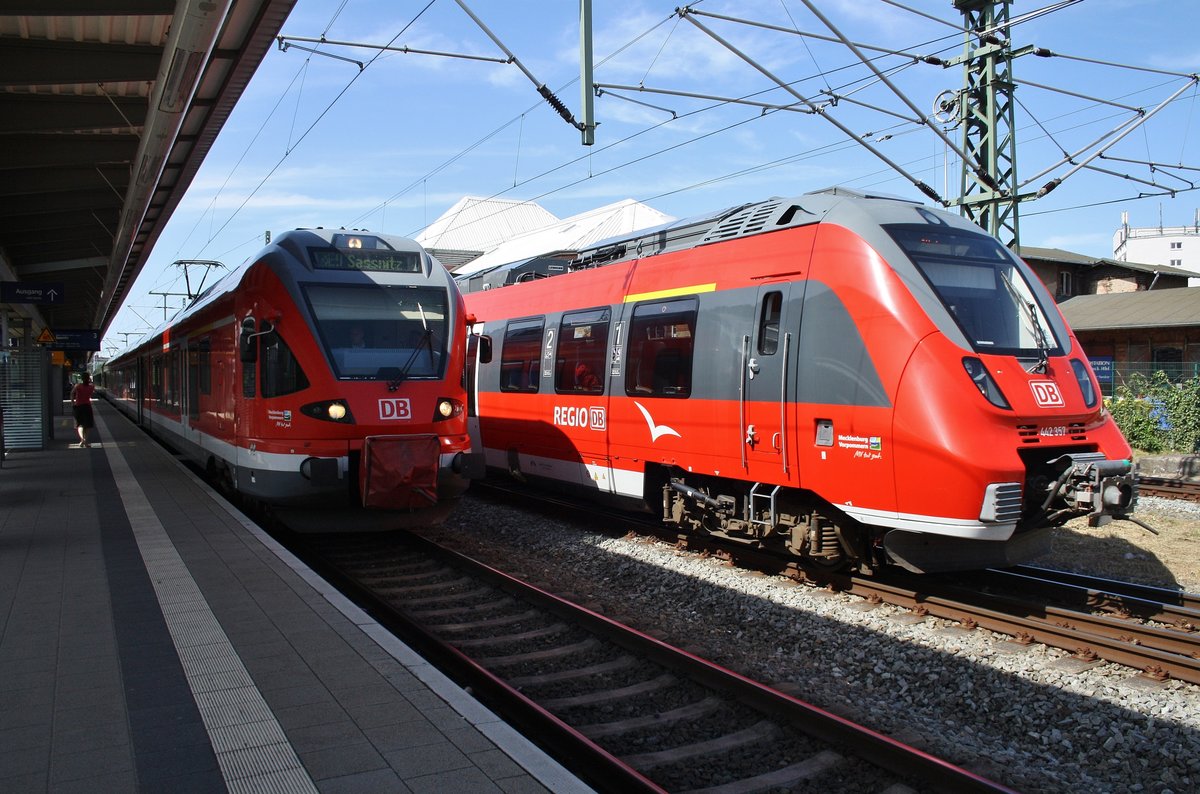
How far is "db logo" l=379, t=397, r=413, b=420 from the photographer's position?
923cm

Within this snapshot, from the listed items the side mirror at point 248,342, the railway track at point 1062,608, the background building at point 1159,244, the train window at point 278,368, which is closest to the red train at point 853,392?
the railway track at point 1062,608

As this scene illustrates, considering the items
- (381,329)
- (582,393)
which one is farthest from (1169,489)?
(381,329)

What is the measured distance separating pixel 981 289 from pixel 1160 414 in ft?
42.8

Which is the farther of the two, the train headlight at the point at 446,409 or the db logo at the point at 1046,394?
the train headlight at the point at 446,409

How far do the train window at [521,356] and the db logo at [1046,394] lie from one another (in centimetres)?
714

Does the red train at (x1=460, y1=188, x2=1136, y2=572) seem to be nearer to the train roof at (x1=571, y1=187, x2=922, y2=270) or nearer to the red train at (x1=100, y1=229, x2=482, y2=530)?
the train roof at (x1=571, y1=187, x2=922, y2=270)

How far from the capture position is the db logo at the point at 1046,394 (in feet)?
22.8

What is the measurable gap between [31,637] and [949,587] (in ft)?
23.9

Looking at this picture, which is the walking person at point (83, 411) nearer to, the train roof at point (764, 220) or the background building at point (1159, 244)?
the train roof at point (764, 220)

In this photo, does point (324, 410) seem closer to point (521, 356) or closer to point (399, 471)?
point (399, 471)

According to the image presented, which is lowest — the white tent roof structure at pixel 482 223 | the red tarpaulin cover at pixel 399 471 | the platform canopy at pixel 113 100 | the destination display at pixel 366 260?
the red tarpaulin cover at pixel 399 471

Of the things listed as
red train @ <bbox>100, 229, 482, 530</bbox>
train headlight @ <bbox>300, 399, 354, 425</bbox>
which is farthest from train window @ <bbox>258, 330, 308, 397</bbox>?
train headlight @ <bbox>300, 399, 354, 425</bbox>

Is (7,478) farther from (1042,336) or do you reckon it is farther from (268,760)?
(1042,336)

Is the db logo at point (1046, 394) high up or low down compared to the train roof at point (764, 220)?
down
